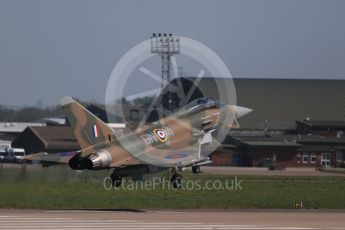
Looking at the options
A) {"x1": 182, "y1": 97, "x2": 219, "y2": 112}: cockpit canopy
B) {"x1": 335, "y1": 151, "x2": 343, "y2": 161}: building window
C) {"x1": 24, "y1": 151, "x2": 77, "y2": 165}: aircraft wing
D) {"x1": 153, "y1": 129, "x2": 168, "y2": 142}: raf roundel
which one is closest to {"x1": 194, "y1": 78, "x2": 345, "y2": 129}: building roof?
{"x1": 335, "y1": 151, "x2": 343, "y2": 161}: building window

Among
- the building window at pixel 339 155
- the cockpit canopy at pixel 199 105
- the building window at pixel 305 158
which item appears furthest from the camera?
the building window at pixel 339 155

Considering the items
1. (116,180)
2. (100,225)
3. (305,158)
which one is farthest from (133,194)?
(305,158)

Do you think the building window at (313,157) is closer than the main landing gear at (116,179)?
No

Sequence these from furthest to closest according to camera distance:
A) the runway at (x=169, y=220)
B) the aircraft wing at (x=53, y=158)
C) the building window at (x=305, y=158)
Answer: the building window at (x=305, y=158), the aircraft wing at (x=53, y=158), the runway at (x=169, y=220)

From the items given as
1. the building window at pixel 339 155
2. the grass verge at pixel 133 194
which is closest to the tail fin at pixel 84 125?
the grass verge at pixel 133 194

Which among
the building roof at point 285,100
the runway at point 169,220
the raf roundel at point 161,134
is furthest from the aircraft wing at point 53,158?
the building roof at point 285,100

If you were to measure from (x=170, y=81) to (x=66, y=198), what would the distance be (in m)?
88.2

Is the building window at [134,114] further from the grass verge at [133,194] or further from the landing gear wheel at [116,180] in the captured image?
the landing gear wheel at [116,180]

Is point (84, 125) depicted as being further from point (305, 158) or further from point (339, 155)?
point (339, 155)

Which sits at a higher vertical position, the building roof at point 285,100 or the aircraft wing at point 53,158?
the building roof at point 285,100

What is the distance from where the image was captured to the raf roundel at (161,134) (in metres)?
53.0

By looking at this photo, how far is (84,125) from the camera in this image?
48875 mm

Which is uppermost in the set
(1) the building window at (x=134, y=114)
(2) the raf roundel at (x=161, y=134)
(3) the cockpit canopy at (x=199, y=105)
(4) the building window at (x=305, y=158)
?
(1) the building window at (x=134, y=114)

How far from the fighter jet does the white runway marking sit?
11.8 metres
